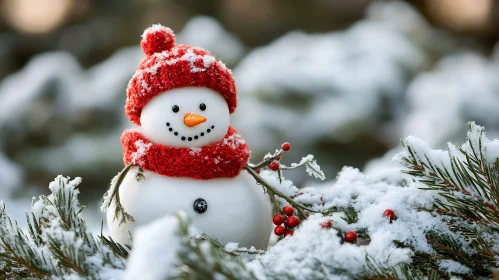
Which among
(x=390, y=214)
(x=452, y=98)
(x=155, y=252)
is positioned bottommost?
(x=155, y=252)

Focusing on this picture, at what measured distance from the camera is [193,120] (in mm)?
648

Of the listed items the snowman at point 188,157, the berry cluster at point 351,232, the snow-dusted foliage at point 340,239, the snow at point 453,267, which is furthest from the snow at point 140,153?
the snow at point 453,267

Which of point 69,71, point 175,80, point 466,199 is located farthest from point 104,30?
point 466,199

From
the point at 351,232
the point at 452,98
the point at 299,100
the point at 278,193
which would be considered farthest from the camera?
the point at 299,100

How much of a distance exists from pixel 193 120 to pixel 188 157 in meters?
0.05

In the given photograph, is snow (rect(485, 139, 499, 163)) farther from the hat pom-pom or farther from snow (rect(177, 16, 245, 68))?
snow (rect(177, 16, 245, 68))

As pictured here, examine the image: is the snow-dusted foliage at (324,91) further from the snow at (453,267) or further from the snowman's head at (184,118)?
the snow at (453,267)

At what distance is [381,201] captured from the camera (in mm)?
600

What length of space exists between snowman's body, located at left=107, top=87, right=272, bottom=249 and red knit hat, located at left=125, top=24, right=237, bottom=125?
0.04 ft

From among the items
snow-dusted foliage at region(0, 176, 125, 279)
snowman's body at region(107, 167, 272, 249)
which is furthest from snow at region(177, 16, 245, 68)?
snow-dusted foliage at region(0, 176, 125, 279)

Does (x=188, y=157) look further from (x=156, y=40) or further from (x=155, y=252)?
(x=155, y=252)

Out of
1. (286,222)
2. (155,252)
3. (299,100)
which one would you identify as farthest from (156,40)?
(299,100)

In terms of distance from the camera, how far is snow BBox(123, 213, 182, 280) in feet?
1.13

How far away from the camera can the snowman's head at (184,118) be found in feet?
2.16
